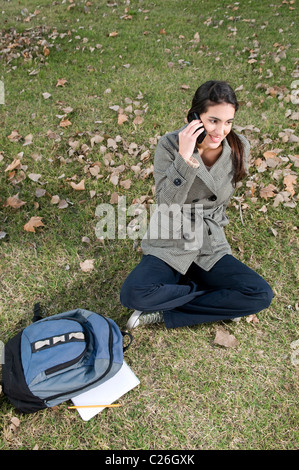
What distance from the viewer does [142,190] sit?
380 cm

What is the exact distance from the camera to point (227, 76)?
522 centimetres

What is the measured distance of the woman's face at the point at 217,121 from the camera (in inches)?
95.6

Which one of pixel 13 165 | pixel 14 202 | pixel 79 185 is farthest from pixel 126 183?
pixel 13 165

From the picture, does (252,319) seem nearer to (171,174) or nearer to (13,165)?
(171,174)

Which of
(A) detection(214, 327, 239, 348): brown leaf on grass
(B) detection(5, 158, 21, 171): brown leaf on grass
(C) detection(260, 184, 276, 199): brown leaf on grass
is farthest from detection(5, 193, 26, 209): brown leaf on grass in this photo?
(C) detection(260, 184, 276, 199): brown leaf on grass

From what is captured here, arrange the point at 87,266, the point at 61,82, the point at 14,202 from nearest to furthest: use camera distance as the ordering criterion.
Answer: the point at 87,266 < the point at 14,202 < the point at 61,82

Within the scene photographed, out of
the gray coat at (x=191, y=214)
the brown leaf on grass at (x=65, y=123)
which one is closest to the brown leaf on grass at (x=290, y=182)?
the gray coat at (x=191, y=214)

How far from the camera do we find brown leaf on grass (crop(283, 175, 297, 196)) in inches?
144

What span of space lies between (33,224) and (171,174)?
1.59 meters

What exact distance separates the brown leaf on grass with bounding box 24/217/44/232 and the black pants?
4.12 feet

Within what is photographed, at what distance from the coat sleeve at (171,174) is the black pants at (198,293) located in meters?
0.48

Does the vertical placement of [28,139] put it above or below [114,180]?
above

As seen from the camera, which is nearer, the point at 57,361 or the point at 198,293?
the point at 57,361

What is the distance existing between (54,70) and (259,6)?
4197mm
